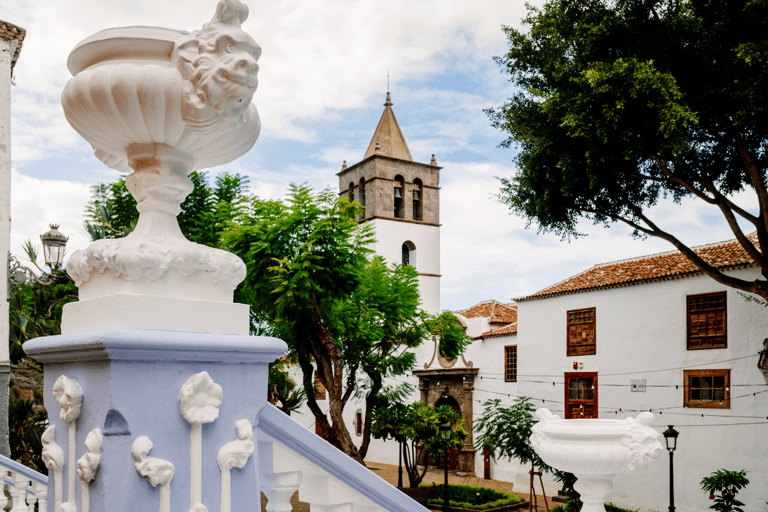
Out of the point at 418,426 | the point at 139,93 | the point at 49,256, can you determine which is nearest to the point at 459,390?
the point at 418,426

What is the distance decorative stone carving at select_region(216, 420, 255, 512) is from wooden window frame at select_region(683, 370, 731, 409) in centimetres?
1581

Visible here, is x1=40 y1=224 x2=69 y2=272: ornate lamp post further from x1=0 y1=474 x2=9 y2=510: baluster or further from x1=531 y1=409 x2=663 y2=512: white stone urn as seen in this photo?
x1=531 y1=409 x2=663 y2=512: white stone urn

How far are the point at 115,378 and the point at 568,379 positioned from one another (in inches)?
719

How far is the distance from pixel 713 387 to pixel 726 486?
2681 mm

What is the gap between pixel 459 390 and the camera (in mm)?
22719

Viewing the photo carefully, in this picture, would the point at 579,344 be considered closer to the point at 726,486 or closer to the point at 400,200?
the point at 726,486

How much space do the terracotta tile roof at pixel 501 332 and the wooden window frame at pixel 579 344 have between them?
237cm

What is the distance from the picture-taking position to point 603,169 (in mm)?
12609

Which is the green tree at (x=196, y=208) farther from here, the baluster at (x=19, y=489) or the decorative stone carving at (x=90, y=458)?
the decorative stone carving at (x=90, y=458)

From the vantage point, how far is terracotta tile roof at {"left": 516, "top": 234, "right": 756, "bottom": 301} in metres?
15.2

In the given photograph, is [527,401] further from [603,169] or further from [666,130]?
[666,130]

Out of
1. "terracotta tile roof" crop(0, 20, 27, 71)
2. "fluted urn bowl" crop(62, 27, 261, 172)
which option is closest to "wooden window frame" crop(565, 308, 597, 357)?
"terracotta tile roof" crop(0, 20, 27, 71)

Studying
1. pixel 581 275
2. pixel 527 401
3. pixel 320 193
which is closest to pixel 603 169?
pixel 320 193

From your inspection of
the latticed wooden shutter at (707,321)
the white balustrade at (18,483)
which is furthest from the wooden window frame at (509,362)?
the white balustrade at (18,483)
